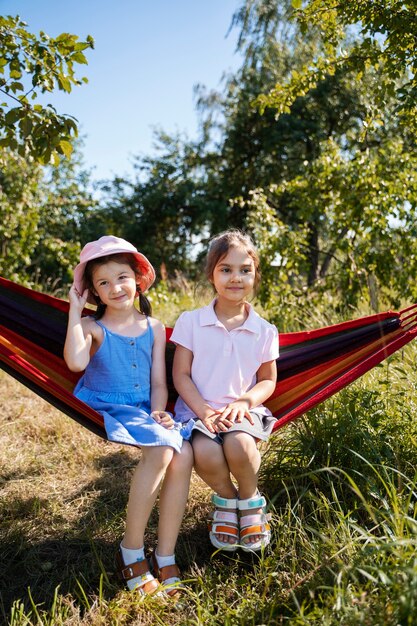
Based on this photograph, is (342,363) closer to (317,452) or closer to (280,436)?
(317,452)

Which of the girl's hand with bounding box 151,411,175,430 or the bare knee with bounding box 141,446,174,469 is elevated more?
the girl's hand with bounding box 151,411,175,430

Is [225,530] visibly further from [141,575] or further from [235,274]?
[235,274]

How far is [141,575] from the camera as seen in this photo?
1780mm

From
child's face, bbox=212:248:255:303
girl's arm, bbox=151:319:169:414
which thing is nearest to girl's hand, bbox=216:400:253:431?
girl's arm, bbox=151:319:169:414

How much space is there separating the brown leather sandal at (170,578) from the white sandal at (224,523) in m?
0.16

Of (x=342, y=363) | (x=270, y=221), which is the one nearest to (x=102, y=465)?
(x=342, y=363)

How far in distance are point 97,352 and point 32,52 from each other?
148 centimetres

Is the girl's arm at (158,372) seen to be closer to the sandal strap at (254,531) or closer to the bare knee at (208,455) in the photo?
the bare knee at (208,455)

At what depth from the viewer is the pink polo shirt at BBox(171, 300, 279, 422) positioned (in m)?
2.12

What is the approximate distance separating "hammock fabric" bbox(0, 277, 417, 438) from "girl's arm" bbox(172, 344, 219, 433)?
5.2 inches

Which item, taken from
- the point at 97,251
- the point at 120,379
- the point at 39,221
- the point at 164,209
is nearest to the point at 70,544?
the point at 120,379

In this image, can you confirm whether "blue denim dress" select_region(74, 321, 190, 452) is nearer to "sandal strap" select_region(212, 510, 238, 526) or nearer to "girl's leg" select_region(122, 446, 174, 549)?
"girl's leg" select_region(122, 446, 174, 549)

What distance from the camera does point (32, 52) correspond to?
2652mm

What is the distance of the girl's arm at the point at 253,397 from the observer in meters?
1.98
